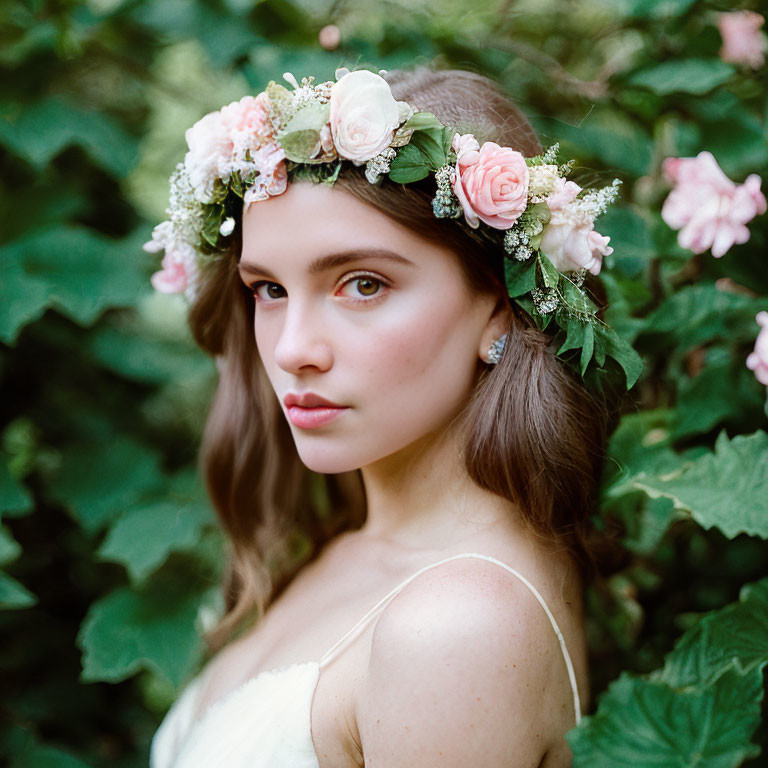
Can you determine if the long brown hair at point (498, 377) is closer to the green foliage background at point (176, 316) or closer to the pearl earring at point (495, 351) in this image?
the pearl earring at point (495, 351)

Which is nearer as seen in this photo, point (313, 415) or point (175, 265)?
point (313, 415)

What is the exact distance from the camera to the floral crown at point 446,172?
3.87 ft

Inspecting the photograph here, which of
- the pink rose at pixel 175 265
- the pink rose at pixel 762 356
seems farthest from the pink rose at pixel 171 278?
the pink rose at pixel 762 356

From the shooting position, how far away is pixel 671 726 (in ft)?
3.76

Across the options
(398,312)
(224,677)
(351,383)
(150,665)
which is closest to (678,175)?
(398,312)

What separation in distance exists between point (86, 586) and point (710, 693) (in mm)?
1562

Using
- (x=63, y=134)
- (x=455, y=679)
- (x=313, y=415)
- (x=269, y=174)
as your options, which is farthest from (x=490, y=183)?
(x=63, y=134)

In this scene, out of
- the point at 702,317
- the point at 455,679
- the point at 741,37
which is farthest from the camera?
the point at 741,37

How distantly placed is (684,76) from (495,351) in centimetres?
87

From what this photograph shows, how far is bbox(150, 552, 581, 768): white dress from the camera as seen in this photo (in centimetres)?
119

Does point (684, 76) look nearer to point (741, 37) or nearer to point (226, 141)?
point (741, 37)

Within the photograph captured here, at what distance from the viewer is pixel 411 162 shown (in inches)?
47.1

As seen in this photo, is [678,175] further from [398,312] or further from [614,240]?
[398,312]

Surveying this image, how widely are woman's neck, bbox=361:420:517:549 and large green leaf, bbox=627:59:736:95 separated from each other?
96cm
